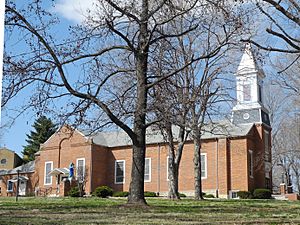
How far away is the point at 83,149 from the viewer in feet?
68.6

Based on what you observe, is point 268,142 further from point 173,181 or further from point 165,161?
point 173,181

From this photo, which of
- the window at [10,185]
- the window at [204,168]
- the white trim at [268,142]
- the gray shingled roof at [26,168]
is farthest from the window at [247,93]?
the window at [10,185]

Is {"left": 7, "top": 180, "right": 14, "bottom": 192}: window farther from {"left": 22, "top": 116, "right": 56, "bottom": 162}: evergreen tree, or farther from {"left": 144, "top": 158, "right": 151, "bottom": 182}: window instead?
{"left": 144, "top": 158, "right": 151, "bottom": 182}: window

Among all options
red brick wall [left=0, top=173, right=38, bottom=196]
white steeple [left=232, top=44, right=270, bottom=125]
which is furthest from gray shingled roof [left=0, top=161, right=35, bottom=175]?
white steeple [left=232, top=44, right=270, bottom=125]

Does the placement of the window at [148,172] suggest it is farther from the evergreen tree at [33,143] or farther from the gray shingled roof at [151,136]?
the evergreen tree at [33,143]

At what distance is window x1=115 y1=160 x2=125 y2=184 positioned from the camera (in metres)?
21.0

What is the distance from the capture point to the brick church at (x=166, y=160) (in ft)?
60.4

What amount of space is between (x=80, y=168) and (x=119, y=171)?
5.65 feet

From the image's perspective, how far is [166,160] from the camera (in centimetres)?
2006

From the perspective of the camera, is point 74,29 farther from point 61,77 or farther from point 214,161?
point 214,161

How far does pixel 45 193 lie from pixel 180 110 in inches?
560

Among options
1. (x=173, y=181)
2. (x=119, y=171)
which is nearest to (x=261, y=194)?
(x=173, y=181)

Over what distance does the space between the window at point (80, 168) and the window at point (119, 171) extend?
4.98 feet

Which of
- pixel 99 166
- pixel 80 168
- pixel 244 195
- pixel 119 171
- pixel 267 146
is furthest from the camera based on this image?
pixel 119 171
